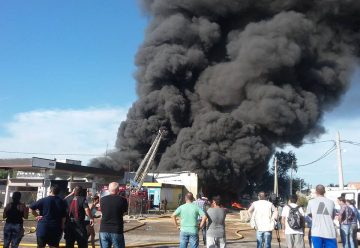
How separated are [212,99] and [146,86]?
23.0ft

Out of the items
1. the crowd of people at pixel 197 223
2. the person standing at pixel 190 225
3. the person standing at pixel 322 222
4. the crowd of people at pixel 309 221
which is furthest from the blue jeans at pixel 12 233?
the person standing at pixel 322 222

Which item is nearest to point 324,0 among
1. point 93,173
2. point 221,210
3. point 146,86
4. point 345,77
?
point 345,77

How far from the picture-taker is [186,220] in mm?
6938

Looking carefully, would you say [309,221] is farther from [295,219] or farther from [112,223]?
[112,223]

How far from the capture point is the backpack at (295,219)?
7461 millimetres

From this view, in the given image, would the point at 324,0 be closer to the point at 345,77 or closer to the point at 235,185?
the point at 345,77

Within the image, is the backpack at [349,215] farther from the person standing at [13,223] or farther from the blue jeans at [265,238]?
the person standing at [13,223]

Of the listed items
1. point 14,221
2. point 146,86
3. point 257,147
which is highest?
point 146,86

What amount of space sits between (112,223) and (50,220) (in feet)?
3.62

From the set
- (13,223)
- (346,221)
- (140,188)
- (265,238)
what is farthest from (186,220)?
(140,188)

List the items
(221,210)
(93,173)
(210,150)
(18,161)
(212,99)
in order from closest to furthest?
(221,210)
(18,161)
(93,173)
(210,150)
(212,99)

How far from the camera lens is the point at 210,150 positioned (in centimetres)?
3891

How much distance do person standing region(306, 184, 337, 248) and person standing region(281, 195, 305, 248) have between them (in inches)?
43.1

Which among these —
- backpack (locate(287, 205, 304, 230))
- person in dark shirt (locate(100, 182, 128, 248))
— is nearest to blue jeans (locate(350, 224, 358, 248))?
backpack (locate(287, 205, 304, 230))
